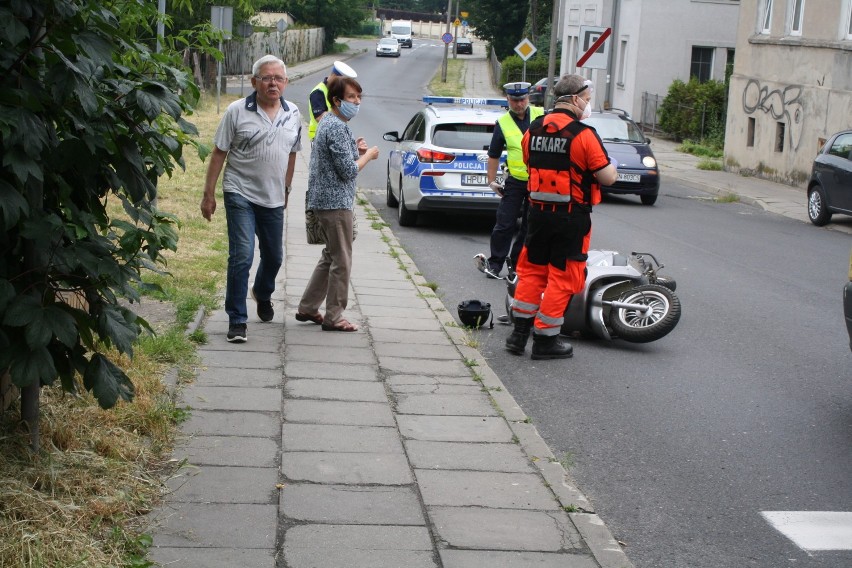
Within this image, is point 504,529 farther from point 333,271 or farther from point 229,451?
point 333,271

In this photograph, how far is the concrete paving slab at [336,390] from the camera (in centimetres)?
642

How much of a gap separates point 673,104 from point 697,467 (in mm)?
30523

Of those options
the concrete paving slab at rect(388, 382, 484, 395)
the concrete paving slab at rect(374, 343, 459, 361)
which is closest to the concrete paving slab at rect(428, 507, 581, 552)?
the concrete paving slab at rect(388, 382, 484, 395)

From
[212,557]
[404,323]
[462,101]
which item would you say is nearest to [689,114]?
[462,101]

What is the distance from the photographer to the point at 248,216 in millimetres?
7551

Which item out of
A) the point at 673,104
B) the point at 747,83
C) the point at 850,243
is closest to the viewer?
the point at 850,243

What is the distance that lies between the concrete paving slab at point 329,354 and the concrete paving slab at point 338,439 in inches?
58.3

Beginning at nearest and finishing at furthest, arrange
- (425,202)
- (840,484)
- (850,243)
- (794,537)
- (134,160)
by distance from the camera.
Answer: (134,160) → (794,537) → (840,484) → (425,202) → (850,243)

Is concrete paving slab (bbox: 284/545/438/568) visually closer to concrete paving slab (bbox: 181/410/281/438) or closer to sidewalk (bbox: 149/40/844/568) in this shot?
sidewalk (bbox: 149/40/844/568)

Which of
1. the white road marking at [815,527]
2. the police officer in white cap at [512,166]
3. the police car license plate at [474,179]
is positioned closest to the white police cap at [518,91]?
the police officer in white cap at [512,166]

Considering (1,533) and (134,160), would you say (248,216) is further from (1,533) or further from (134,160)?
(1,533)

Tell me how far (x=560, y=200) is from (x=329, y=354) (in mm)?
1837

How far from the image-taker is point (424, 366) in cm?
735

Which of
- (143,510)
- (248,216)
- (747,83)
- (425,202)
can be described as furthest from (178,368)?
(747,83)
